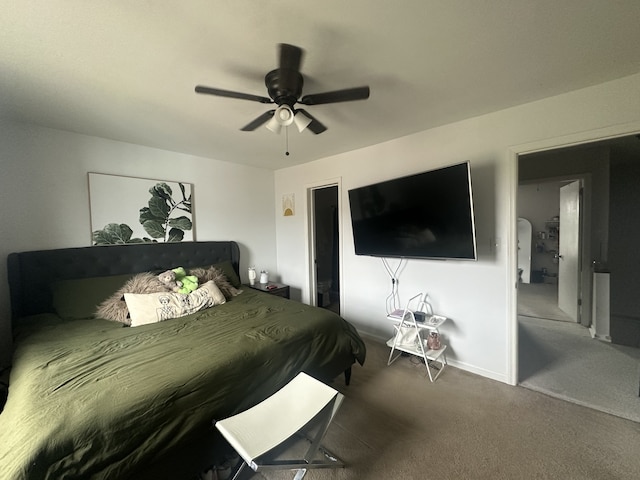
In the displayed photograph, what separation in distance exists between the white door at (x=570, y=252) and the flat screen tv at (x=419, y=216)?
272cm

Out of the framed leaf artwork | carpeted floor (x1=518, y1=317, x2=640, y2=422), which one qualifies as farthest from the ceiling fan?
carpeted floor (x1=518, y1=317, x2=640, y2=422)

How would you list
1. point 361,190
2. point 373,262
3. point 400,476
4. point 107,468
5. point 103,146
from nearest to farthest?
point 107,468
point 400,476
point 103,146
point 361,190
point 373,262

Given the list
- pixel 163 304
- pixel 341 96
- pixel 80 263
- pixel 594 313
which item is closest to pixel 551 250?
pixel 594 313

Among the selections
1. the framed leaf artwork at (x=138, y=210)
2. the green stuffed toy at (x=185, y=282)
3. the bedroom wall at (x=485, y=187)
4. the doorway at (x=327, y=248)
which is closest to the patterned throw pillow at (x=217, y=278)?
the green stuffed toy at (x=185, y=282)

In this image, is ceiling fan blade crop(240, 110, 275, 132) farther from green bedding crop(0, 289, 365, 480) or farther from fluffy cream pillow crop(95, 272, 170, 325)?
fluffy cream pillow crop(95, 272, 170, 325)

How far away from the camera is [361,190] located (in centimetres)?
288

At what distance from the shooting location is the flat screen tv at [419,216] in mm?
2162

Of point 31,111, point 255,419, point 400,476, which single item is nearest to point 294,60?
point 255,419

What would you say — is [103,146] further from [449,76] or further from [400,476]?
[400,476]

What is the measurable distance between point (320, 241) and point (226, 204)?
72.6 inches

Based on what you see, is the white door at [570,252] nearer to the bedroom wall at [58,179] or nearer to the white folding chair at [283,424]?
the white folding chair at [283,424]

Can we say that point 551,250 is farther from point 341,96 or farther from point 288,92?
point 288,92

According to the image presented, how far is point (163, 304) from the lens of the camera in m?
2.31

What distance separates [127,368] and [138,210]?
207cm
